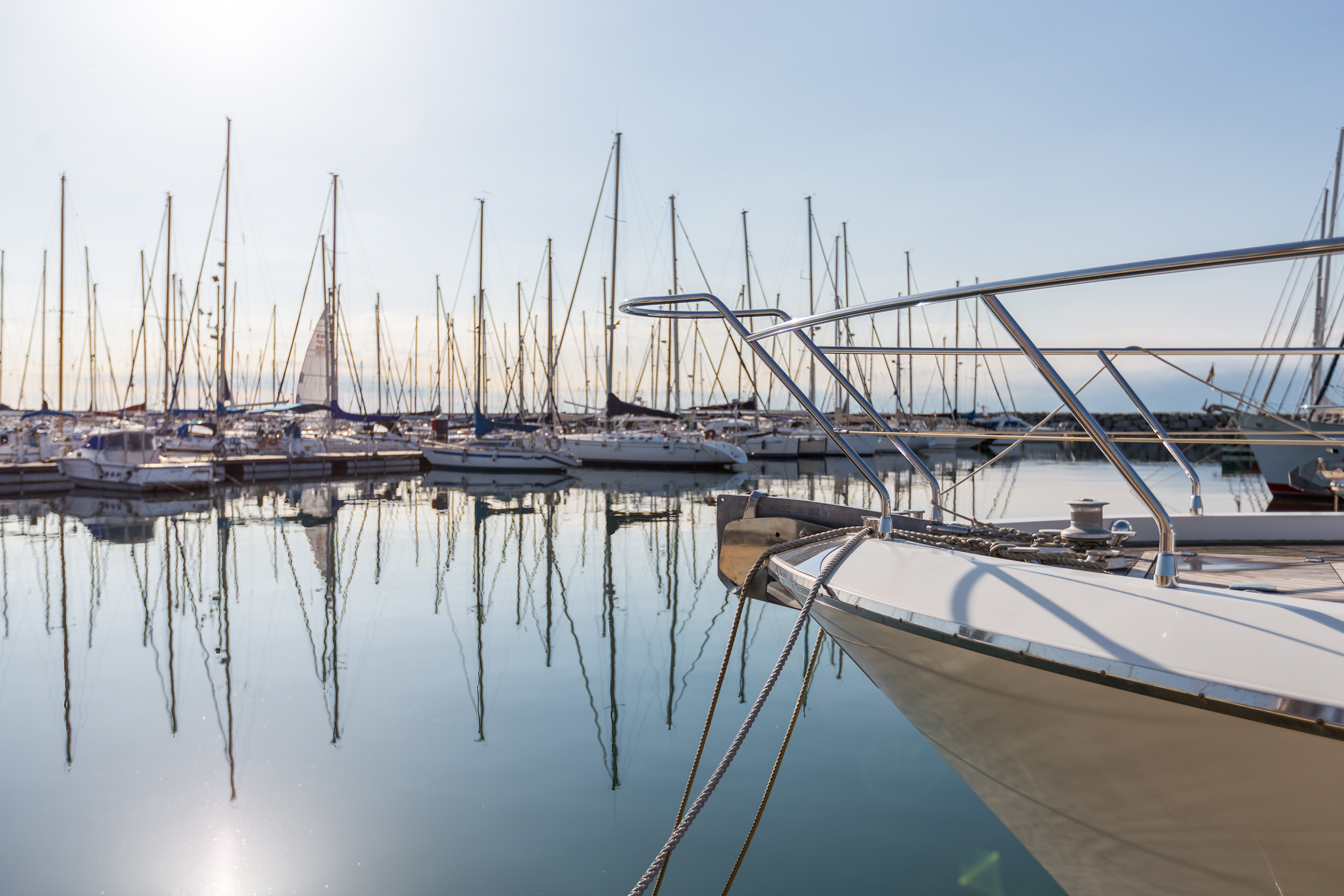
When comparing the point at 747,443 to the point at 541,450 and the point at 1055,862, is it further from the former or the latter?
the point at 1055,862

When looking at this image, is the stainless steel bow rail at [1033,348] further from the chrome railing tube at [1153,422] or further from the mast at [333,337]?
the mast at [333,337]

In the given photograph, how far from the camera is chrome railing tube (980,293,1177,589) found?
2205 millimetres

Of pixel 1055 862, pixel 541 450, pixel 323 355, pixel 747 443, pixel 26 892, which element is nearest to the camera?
pixel 1055 862

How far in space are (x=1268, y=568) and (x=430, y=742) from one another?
16.2ft

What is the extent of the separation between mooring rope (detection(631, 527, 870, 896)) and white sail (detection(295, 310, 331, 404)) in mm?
35619

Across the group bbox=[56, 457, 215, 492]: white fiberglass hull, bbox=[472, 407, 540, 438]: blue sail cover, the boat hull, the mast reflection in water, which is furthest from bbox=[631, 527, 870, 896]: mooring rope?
bbox=[472, 407, 540, 438]: blue sail cover

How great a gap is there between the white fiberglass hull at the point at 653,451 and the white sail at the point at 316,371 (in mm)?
10951

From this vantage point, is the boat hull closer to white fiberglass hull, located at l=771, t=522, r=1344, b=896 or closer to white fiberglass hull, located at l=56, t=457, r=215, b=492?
white fiberglass hull, located at l=771, t=522, r=1344, b=896

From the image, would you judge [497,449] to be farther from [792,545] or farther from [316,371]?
[792,545]

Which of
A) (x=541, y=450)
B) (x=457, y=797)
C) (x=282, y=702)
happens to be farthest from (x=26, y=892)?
(x=541, y=450)

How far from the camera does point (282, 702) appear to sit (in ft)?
20.8

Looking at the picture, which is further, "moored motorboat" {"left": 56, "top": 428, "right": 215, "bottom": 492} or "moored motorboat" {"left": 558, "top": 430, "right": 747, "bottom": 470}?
"moored motorboat" {"left": 558, "top": 430, "right": 747, "bottom": 470}

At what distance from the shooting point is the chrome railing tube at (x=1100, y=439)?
2.21 metres

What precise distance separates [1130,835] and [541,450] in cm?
2956
